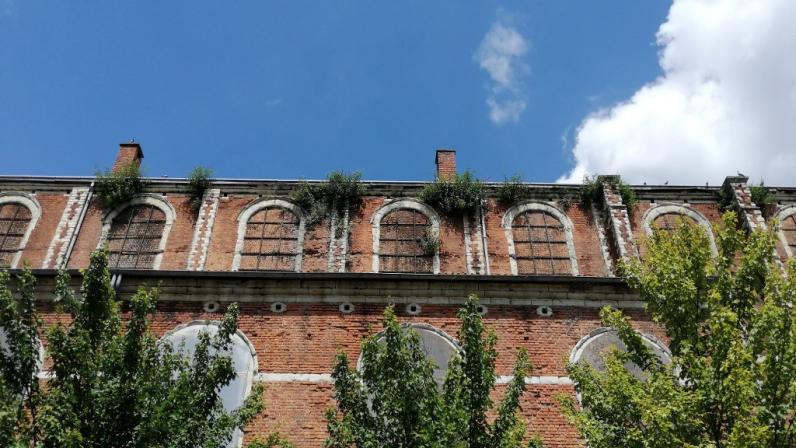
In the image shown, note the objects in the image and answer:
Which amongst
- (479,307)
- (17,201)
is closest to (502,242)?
(479,307)

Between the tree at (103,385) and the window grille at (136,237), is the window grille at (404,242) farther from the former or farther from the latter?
the tree at (103,385)

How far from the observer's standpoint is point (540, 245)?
20.8 metres

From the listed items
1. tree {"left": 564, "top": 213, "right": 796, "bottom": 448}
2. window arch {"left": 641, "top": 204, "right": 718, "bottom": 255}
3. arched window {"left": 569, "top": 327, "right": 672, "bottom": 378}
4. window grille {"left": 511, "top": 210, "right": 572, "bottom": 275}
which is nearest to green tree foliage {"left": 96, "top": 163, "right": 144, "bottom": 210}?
window grille {"left": 511, "top": 210, "right": 572, "bottom": 275}

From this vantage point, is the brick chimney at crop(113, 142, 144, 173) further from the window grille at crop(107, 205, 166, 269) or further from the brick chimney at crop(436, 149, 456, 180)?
the brick chimney at crop(436, 149, 456, 180)

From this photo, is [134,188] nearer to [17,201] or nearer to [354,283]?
[17,201]

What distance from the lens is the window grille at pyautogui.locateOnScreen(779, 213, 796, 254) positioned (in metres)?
21.1

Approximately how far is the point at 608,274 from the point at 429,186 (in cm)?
584

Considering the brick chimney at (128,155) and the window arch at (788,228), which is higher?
the brick chimney at (128,155)

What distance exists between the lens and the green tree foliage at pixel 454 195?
21.2 meters

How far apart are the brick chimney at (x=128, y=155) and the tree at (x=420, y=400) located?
16.2 meters

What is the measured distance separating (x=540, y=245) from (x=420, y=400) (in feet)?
43.2

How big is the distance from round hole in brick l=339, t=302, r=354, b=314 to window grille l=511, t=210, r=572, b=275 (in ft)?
26.2

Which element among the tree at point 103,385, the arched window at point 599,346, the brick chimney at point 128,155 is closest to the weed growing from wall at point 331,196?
the brick chimney at point 128,155

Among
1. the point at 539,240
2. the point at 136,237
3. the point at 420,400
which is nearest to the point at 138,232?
the point at 136,237
